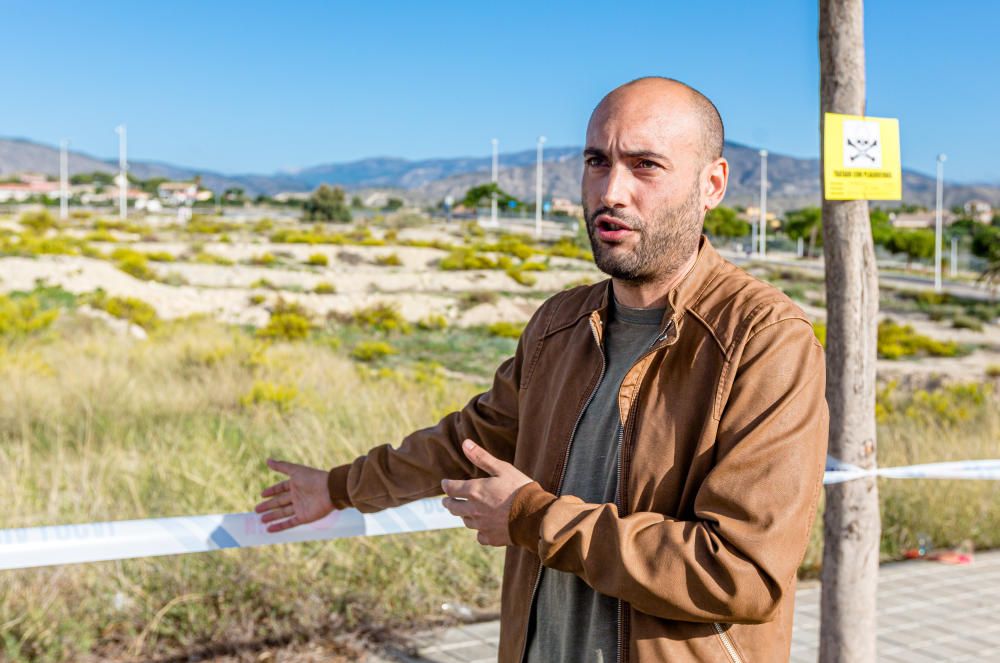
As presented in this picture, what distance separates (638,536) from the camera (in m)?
1.63

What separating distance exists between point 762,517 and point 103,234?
42.1 metres

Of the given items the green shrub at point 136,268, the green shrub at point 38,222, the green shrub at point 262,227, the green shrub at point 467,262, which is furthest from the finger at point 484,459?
the green shrub at point 262,227

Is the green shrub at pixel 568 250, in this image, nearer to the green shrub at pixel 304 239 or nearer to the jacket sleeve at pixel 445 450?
the green shrub at pixel 304 239

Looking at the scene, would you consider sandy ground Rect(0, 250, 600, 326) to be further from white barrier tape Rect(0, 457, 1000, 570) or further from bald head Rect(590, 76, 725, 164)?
bald head Rect(590, 76, 725, 164)

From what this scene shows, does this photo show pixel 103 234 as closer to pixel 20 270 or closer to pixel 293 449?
pixel 20 270

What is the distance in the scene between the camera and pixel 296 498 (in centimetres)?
250

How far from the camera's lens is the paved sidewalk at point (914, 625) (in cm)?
427

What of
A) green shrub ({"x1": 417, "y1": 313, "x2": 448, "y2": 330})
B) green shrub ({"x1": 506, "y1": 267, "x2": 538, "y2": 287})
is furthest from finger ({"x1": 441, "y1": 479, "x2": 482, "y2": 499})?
green shrub ({"x1": 506, "y1": 267, "x2": 538, "y2": 287})

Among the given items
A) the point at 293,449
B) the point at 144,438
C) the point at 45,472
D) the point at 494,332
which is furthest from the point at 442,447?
the point at 494,332

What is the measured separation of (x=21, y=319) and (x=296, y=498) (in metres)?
12.6

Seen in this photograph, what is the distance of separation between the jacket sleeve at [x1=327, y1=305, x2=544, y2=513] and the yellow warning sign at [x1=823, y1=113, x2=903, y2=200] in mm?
1393

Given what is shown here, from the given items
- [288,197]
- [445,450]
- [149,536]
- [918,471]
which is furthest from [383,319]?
[288,197]

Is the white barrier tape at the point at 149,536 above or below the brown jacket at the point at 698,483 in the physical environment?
below

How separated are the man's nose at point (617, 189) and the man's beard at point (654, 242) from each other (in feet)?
0.06
